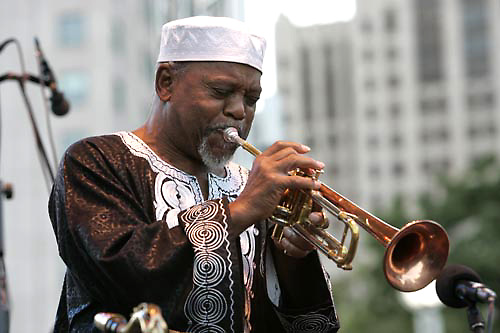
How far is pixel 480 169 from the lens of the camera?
33.2 m

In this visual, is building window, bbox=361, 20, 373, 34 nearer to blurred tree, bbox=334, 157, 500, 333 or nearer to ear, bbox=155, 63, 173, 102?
blurred tree, bbox=334, 157, 500, 333

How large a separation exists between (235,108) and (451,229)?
29415 millimetres

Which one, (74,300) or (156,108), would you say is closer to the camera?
(74,300)

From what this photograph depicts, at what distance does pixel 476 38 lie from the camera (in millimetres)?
87500

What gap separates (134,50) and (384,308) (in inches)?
497

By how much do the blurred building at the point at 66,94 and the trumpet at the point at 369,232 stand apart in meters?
15.5

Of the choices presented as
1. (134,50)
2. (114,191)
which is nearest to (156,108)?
(114,191)

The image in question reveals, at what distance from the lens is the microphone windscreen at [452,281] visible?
3.79m

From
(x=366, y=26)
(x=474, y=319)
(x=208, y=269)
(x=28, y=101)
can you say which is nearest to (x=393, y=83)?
(x=366, y=26)

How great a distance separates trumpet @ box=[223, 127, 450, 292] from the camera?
3471 mm

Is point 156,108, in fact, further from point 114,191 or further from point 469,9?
point 469,9

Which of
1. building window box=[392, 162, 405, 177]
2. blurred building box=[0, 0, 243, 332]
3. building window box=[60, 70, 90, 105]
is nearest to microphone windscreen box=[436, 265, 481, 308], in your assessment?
blurred building box=[0, 0, 243, 332]

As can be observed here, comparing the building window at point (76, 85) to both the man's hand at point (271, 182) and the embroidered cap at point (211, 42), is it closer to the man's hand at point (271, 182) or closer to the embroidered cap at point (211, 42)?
the embroidered cap at point (211, 42)

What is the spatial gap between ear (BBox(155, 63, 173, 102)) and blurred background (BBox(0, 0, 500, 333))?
319 centimetres
